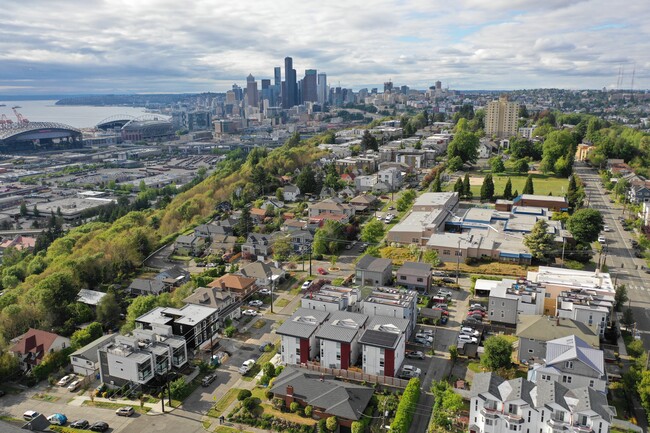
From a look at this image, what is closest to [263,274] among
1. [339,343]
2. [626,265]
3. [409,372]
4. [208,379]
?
[208,379]

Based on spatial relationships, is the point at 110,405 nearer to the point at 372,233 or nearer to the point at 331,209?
the point at 372,233

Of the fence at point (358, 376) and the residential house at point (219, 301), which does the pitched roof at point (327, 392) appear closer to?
the fence at point (358, 376)

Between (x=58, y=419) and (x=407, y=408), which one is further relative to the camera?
(x=58, y=419)

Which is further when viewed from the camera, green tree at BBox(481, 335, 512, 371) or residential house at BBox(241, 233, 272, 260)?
residential house at BBox(241, 233, 272, 260)

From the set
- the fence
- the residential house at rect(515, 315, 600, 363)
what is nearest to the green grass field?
the residential house at rect(515, 315, 600, 363)

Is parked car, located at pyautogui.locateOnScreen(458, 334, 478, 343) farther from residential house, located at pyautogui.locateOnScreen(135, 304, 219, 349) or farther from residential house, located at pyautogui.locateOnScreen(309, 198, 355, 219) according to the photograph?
residential house, located at pyautogui.locateOnScreen(309, 198, 355, 219)

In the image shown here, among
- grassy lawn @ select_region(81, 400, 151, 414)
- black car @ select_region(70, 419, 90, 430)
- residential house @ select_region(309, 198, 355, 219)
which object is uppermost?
residential house @ select_region(309, 198, 355, 219)

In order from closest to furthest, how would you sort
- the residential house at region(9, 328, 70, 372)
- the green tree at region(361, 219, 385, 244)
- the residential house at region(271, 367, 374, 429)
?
the residential house at region(271, 367, 374, 429) → the residential house at region(9, 328, 70, 372) → the green tree at region(361, 219, 385, 244)
